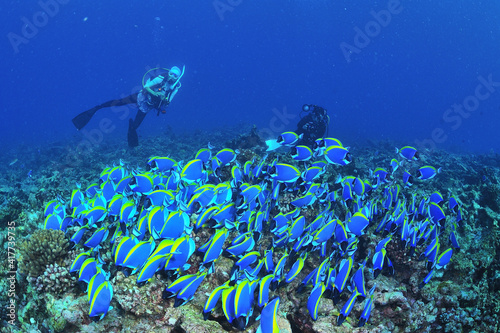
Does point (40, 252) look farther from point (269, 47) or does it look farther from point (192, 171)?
point (269, 47)

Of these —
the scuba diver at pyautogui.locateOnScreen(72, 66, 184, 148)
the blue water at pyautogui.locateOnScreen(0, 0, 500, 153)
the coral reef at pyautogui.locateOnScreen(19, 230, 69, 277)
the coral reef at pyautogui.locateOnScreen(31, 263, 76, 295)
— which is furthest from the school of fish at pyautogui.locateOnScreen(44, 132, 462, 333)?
the blue water at pyautogui.locateOnScreen(0, 0, 500, 153)

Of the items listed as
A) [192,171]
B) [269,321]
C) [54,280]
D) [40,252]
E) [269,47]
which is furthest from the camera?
[269,47]

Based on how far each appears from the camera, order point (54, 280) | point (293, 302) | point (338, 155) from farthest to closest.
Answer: point (338, 155), point (293, 302), point (54, 280)

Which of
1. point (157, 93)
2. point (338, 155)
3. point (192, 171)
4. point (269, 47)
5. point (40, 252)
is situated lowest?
point (40, 252)

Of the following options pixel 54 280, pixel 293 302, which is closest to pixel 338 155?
pixel 293 302

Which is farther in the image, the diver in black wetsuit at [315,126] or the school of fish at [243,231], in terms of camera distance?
the diver in black wetsuit at [315,126]

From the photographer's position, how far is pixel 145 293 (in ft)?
11.7

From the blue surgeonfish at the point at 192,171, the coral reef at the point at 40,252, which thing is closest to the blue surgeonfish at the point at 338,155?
the blue surgeonfish at the point at 192,171

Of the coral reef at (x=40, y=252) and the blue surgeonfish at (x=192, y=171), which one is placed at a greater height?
the blue surgeonfish at (x=192, y=171)

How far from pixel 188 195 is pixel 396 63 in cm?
23175

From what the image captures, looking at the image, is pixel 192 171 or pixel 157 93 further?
pixel 157 93

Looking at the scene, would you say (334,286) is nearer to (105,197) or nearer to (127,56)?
(105,197)

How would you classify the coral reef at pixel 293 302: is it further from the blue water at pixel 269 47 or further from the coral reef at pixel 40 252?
the blue water at pixel 269 47

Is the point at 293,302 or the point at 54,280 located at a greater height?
the point at 293,302
